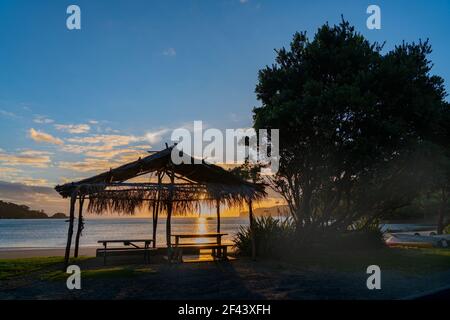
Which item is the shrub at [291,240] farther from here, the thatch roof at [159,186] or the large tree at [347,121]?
the thatch roof at [159,186]

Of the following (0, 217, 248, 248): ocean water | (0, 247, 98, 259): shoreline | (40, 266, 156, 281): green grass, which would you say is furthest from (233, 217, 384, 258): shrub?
(0, 247, 98, 259): shoreline

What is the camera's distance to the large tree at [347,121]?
577 inches

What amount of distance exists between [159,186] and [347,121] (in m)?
7.93

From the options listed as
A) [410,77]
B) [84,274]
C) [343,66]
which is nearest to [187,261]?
[84,274]

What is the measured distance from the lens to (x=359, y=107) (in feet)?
46.4

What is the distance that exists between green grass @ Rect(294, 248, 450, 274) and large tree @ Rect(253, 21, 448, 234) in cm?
237

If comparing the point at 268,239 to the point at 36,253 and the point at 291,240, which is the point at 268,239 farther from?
the point at 36,253

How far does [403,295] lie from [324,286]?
1690 millimetres

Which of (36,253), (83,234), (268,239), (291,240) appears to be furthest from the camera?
(83,234)

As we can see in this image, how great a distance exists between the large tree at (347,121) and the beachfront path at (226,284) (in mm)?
5700

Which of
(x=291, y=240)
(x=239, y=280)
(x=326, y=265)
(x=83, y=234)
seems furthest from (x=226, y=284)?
(x=83, y=234)

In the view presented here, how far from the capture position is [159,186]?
39.8 feet

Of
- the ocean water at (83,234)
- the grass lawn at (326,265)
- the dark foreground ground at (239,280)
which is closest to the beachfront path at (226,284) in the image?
the dark foreground ground at (239,280)
